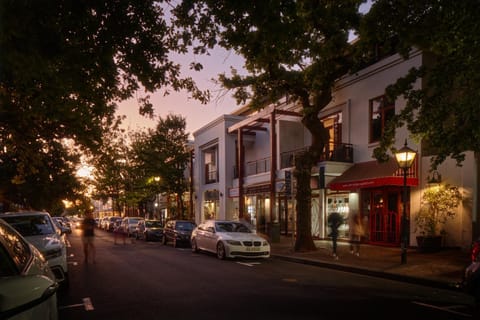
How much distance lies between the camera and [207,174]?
115 ft

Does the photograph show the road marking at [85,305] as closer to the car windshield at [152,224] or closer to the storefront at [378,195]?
the storefront at [378,195]

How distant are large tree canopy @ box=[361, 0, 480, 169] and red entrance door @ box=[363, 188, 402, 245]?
7.35 metres

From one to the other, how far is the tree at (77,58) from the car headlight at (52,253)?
10.8 ft

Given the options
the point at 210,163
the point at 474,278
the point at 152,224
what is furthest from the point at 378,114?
the point at 210,163

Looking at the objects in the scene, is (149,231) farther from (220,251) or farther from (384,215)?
(384,215)

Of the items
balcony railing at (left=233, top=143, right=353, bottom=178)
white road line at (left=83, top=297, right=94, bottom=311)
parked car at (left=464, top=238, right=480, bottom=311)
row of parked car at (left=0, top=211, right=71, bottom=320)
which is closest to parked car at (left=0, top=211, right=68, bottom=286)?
white road line at (left=83, top=297, right=94, bottom=311)

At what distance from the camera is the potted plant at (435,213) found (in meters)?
14.6

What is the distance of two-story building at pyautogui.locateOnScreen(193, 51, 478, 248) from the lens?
634 inches

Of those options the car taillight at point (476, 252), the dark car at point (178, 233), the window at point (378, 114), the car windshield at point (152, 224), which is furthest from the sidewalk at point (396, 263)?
the car windshield at point (152, 224)

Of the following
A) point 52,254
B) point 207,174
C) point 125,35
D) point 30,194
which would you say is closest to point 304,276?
point 52,254

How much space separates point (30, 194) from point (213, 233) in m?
16.1

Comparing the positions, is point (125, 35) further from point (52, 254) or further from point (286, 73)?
point (286, 73)

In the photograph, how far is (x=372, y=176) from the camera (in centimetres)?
1727

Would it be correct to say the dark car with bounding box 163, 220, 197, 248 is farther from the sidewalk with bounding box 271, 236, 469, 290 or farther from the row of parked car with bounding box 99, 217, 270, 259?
the sidewalk with bounding box 271, 236, 469, 290
